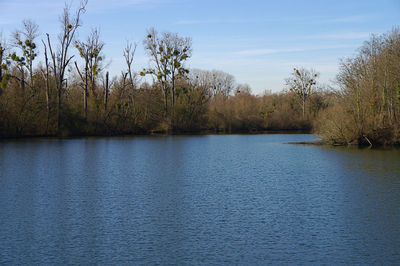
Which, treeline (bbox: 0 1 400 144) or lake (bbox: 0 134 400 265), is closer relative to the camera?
lake (bbox: 0 134 400 265)

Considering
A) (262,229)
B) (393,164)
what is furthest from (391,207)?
(393,164)

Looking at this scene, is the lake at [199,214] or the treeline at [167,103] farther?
the treeline at [167,103]

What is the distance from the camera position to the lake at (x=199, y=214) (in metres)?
7.72

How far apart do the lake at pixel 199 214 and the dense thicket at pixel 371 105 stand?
32.4 feet

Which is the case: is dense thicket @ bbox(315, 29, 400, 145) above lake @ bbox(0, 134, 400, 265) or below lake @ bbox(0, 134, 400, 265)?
above

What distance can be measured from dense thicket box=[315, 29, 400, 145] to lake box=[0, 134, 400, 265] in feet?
32.4

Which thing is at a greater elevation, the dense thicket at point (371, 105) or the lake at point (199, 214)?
the dense thicket at point (371, 105)

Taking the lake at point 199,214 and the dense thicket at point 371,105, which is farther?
the dense thicket at point 371,105

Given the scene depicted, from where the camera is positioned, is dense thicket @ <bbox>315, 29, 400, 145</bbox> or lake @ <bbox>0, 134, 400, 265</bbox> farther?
dense thicket @ <bbox>315, 29, 400, 145</bbox>

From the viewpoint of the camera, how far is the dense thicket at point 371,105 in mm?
28641

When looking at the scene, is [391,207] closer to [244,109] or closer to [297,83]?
[244,109]

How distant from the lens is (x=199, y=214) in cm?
1051

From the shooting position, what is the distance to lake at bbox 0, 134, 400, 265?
772 centimetres

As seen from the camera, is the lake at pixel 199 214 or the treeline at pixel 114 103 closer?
the lake at pixel 199 214
